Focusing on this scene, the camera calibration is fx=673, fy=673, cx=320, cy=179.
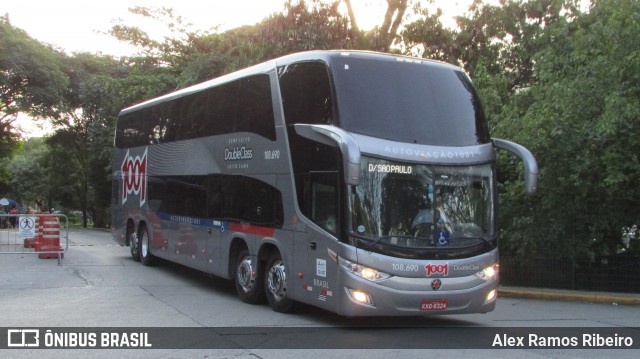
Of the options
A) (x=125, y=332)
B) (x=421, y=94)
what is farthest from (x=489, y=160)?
(x=125, y=332)

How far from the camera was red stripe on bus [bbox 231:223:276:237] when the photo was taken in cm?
1116

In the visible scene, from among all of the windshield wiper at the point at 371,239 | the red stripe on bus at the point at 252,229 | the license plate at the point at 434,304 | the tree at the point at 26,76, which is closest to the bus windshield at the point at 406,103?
the windshield wiper at the point at 371,239

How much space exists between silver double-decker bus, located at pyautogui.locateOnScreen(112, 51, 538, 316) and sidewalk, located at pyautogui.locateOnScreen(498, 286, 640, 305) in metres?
4.69

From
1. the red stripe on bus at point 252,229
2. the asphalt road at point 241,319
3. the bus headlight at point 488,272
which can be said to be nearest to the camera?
the asphalt road at point 241,319

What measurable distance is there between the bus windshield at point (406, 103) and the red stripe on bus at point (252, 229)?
2.78m

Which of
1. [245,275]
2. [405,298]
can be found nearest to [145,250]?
[245,275]

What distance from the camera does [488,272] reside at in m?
9.59

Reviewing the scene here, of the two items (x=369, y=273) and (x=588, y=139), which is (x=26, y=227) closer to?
(x=369, y=273)

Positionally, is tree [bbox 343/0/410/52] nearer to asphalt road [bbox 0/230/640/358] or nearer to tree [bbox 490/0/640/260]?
tree [bbox 490/0/640/260]

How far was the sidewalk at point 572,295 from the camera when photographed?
1325 cm

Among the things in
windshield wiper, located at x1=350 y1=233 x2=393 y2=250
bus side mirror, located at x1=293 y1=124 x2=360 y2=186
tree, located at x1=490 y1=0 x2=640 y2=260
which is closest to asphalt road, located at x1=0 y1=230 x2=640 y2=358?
windshield wiper, located at x1=350 y1=233 x2=393 y2=250

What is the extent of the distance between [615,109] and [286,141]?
21.0 feet

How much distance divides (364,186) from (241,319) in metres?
3.02

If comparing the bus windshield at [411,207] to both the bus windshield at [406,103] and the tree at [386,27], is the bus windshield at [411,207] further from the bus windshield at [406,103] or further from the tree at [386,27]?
the tree at [386,27]
